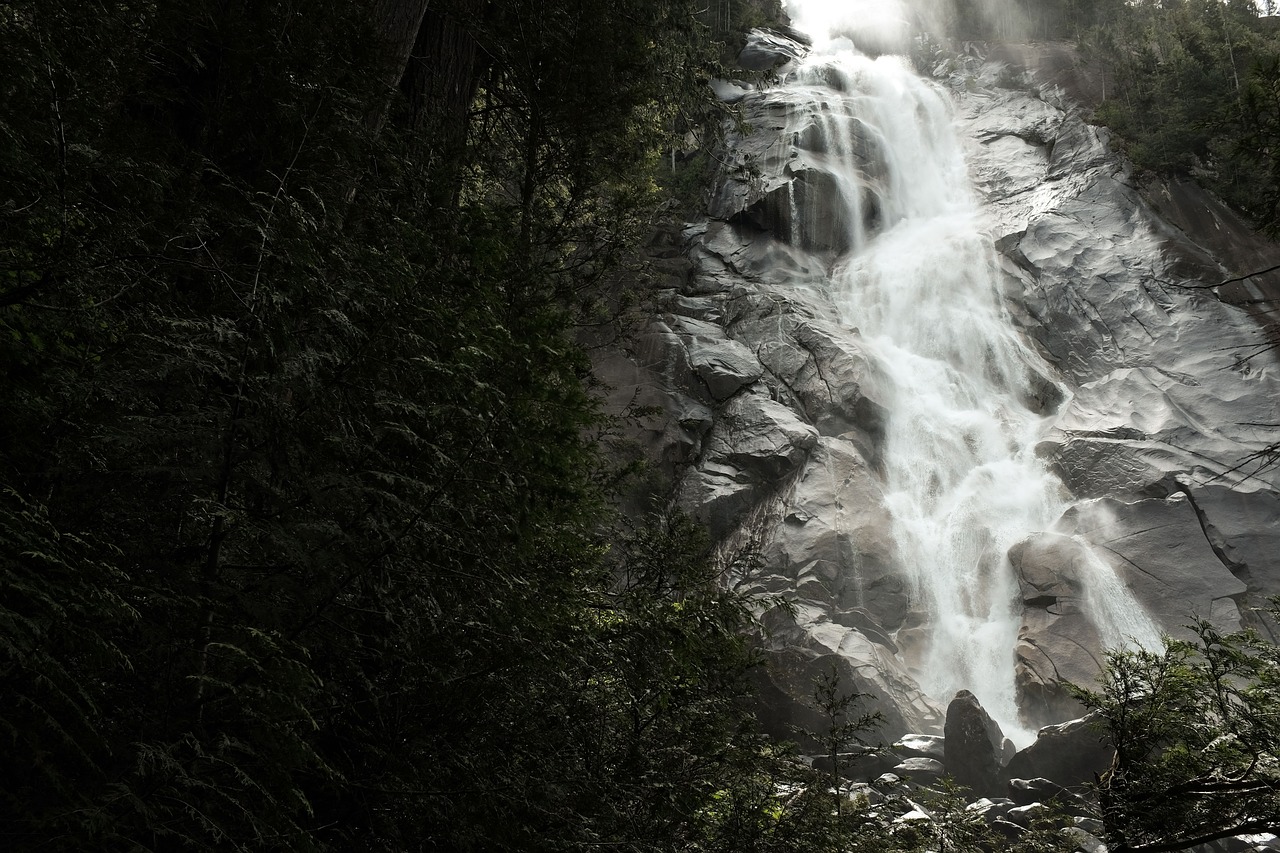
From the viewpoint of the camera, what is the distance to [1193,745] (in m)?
5.05

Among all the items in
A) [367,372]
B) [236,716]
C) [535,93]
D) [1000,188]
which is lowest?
[236,716]

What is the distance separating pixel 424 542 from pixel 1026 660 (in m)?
16.5

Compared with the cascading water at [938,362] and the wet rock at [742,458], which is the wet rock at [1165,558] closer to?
the cascading water at [938,362]

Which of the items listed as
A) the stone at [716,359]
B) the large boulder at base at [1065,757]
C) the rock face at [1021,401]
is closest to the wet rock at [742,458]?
the rock face at [1021,401]

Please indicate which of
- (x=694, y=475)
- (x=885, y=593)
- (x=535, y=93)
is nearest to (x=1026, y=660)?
(x=885, y=593)

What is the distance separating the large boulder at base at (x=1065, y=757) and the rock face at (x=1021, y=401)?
0.35ft

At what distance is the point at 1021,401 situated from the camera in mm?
21812

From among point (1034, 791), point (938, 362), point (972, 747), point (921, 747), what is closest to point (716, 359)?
point (938, 362)

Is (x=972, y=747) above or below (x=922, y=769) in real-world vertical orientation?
above

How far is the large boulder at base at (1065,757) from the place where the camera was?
12492 mm

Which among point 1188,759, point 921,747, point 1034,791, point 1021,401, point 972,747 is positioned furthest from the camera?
point 1021,401

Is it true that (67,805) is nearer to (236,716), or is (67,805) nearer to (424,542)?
(236,716)

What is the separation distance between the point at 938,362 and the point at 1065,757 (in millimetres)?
12878

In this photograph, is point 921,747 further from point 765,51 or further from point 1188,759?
point 765,51
